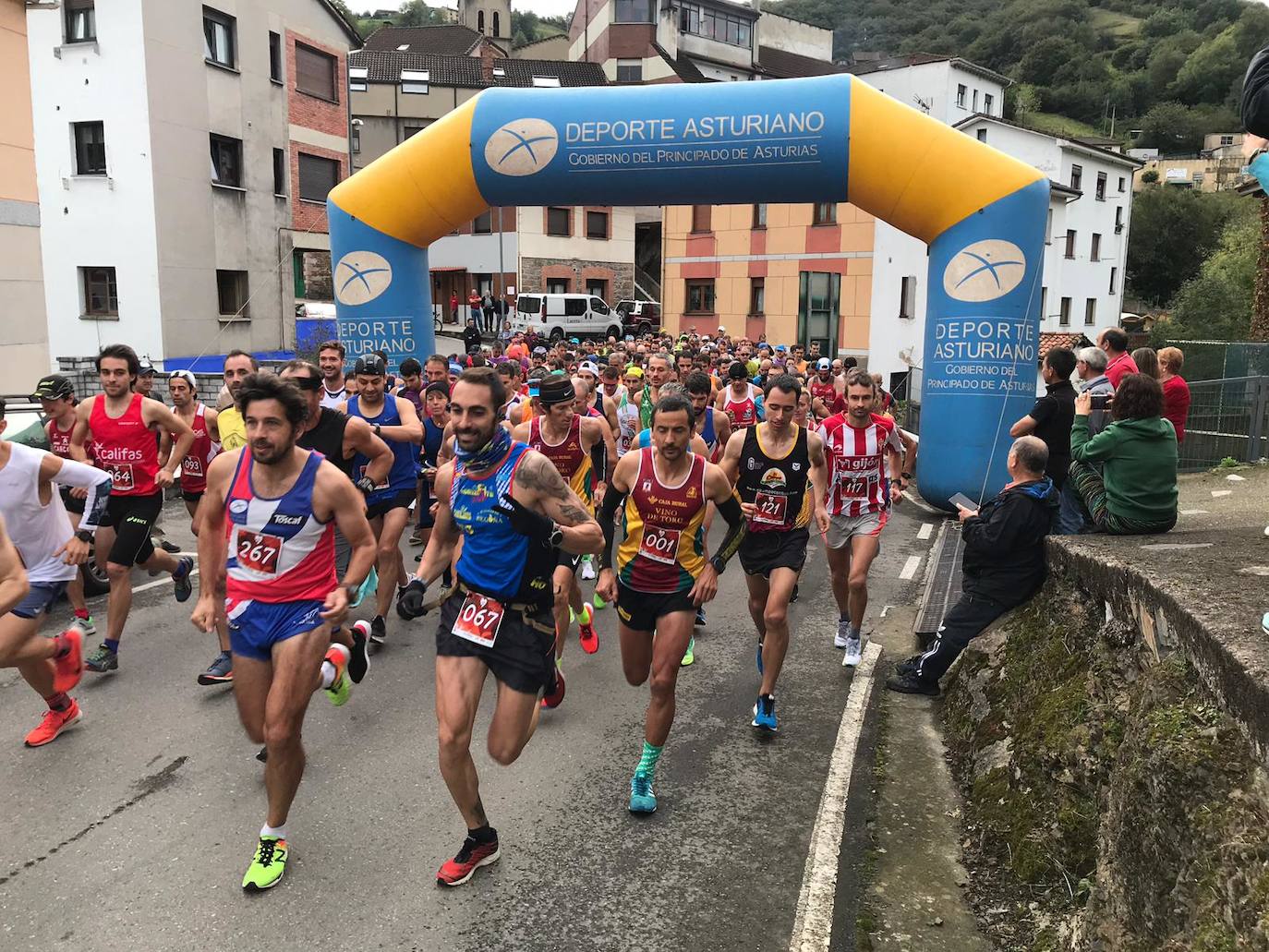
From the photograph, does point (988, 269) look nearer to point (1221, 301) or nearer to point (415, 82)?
point (1221, 301)

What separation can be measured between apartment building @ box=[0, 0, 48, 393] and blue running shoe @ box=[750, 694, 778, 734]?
1498 centimetres

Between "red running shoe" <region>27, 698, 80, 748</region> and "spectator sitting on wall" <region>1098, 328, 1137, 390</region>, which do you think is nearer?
"red running shoe" <region>27, 698, 80, 748</region>

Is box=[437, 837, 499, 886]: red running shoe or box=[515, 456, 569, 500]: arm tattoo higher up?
box=[515, 456, 569, 500]: arm tattoo

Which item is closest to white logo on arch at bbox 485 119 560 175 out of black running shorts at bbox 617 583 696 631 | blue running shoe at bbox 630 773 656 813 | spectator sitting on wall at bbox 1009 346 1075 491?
spectator sitting on wall at bbox 1009 346 1075 491

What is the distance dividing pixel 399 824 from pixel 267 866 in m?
0.65

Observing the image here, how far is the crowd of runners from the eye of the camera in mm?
4109

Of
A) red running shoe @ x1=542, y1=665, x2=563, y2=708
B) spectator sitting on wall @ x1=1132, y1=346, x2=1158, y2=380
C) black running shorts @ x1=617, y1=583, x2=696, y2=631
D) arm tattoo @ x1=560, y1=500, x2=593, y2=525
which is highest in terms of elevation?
spectator sitting on wall @ x1=1132, y1=346, x2=1158, y2=380

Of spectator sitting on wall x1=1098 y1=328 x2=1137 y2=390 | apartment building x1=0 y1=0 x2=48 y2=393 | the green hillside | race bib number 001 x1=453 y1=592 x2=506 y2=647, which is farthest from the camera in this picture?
the green hillside

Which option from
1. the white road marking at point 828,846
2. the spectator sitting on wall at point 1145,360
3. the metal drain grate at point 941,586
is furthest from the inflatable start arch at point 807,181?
the white road marking at point 828,846

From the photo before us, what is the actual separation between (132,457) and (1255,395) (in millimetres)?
13664

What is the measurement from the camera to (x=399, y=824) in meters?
4.46

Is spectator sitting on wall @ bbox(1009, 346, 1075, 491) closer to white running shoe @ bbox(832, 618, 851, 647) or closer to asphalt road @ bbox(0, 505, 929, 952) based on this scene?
white running shoe @ bbox(832, 618, 851, 647)

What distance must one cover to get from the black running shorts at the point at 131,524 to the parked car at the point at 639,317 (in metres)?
35.9

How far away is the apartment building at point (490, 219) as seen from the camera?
4500cm
